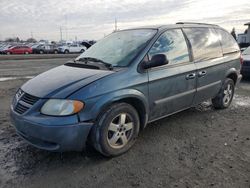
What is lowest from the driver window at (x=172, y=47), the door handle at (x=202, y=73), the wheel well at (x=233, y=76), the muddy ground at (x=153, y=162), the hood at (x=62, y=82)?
the muddy ground at (x=153, y=162)

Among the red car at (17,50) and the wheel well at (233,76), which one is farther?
the red car at (17,50)

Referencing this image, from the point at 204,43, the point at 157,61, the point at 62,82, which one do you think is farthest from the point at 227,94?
the point at 62,82

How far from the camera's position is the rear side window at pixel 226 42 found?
17.7ft

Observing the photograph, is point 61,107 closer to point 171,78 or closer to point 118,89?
point 118,89

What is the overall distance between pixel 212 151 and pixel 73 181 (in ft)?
6.45

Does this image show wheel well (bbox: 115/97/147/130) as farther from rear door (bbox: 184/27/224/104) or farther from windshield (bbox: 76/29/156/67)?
rear door (bbox: 184/27/224/104)

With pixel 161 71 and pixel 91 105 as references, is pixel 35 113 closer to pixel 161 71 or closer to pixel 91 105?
pixel 91 105

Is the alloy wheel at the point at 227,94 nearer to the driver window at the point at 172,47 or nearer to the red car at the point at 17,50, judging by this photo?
the driver window at the point at 172,47

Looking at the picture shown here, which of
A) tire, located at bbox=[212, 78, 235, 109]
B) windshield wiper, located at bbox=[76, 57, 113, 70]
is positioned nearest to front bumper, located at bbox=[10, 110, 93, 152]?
windshield wiper, located at bbox=[76, 57, 113, 70]

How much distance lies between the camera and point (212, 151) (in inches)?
146

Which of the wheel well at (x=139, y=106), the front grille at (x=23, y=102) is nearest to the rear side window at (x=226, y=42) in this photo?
the wheel well at (x=139, y=106)

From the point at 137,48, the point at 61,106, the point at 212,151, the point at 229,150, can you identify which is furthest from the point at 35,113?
the point at 229,150

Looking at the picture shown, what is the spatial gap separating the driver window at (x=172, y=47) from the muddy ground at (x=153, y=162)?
4.06 ft

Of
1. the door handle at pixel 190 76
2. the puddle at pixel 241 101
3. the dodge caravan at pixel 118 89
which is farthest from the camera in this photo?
the puddle at pixel 241 101
